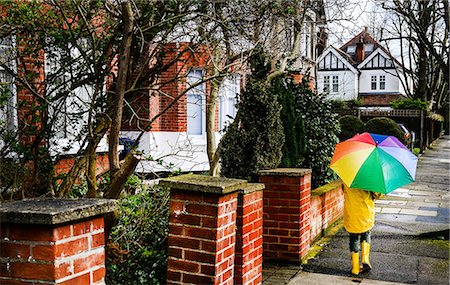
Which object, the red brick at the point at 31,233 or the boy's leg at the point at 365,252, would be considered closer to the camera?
the red brick at the point at 31,233

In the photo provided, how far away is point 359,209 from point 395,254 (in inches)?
51.2

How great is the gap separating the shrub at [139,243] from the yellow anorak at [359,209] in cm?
229

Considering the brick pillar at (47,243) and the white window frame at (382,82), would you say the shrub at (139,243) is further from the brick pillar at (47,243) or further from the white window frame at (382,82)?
the white window frame at (382,82)

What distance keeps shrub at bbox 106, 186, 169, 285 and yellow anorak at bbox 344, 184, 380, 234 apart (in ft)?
7.52

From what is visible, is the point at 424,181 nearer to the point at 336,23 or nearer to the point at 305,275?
the point at 336,23

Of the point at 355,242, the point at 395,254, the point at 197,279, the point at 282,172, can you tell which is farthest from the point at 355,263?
the point at 197,279

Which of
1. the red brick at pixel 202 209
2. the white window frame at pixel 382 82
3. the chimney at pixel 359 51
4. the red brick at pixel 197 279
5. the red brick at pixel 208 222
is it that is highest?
the chimney at pixel 359 51

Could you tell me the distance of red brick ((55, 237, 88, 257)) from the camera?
252 centimetres

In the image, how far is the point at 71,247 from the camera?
258 cm

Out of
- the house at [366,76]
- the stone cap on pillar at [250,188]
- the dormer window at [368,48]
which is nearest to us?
the stone cap on pillar at [250,188]

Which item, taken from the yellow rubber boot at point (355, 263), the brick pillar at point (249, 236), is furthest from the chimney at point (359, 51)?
the brick pillar at point (249, 236)

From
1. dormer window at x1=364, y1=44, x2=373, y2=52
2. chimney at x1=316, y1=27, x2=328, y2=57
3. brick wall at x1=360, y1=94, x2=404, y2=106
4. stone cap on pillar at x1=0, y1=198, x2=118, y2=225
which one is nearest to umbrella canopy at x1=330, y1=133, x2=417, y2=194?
stone cap on pillar at x1=0, y1=198, x2=118, y2=225

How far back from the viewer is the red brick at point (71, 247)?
8.25 feet

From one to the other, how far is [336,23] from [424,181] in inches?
277
